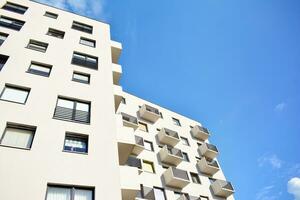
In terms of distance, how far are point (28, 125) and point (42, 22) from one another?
11.4 metres

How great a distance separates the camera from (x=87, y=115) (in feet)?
46.1

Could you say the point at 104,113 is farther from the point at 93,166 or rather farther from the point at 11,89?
the point at 11,89

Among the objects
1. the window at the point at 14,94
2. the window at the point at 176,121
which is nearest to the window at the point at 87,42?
the window at the point at 14,94

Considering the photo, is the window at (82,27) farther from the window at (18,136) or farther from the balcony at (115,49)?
the window at (18,136)

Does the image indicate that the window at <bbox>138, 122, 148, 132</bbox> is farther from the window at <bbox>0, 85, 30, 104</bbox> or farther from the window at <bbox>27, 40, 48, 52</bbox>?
the window at <bbox>0, 85, 30, 104</bbox>

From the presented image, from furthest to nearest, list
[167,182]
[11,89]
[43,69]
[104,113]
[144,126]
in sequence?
[144,126], [167,182], [43,69], [104,113], [11,89]

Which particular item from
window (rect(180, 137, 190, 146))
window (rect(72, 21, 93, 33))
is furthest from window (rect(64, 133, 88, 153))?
window (rect(180, 137, 190, 146))

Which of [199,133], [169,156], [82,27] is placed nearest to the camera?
[82,27]

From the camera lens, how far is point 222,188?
84.0ft

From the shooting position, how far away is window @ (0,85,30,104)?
12836 millimetres

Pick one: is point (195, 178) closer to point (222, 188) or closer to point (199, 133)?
point (222, 188)

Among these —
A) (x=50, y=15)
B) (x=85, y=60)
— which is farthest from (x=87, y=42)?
(x=50, y=15)

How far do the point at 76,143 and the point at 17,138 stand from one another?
8.33 ft

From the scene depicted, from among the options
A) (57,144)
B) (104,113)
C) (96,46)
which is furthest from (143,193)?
(96,46)
